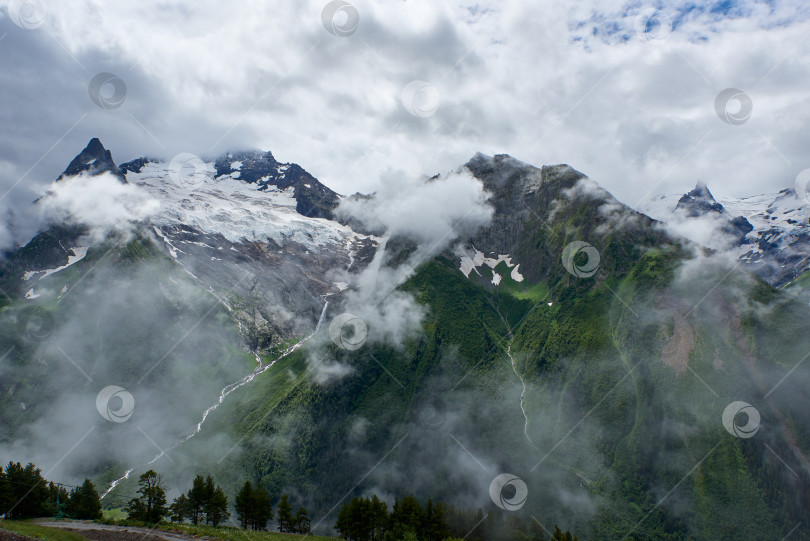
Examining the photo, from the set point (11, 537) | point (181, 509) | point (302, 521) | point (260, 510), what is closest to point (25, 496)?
point (181, 509)

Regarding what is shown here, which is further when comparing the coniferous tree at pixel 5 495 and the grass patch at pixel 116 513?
the grass patch at pixel 116 513

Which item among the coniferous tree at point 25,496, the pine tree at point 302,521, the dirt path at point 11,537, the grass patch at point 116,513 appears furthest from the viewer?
the grass patch at point 116,513

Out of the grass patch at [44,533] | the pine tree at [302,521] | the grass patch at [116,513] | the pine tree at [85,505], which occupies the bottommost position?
the grass patch at [116,513]

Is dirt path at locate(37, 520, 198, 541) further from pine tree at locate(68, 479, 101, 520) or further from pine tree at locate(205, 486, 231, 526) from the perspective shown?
pine tree at locate(205, 486, 231, 526)

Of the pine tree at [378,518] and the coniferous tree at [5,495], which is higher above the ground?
the coniferous tree at [5,495]

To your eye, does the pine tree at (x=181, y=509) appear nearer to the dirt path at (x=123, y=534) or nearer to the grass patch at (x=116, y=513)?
the dirt path at (x=123, y=534)

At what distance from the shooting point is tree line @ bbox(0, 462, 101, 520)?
8088 cm

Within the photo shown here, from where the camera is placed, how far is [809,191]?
153125mm

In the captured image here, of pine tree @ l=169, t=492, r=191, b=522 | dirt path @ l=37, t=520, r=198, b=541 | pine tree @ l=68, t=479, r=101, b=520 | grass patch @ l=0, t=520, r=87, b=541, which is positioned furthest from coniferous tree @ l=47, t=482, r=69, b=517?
grass patch @ l=0, t=520, r=87, b=541

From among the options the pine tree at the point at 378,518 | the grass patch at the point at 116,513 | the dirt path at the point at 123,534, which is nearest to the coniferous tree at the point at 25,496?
the dirt path at the point at 123,534

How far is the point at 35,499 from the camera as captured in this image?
3295 inches

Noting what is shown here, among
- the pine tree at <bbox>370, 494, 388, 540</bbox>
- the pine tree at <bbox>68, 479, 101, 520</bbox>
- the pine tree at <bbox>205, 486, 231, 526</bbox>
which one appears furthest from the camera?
the pine tree at <bbox>205, 486, 231, 526</bbox>

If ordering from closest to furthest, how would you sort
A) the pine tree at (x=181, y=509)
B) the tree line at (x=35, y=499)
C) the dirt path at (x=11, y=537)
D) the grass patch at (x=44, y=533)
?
the dirt path at (x=11, y=537), the grass patch at (x=44, y=533), the tree line at (x=35, y=499), the pine tree at (x=181, y=509)

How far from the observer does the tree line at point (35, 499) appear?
8088 centimetres
